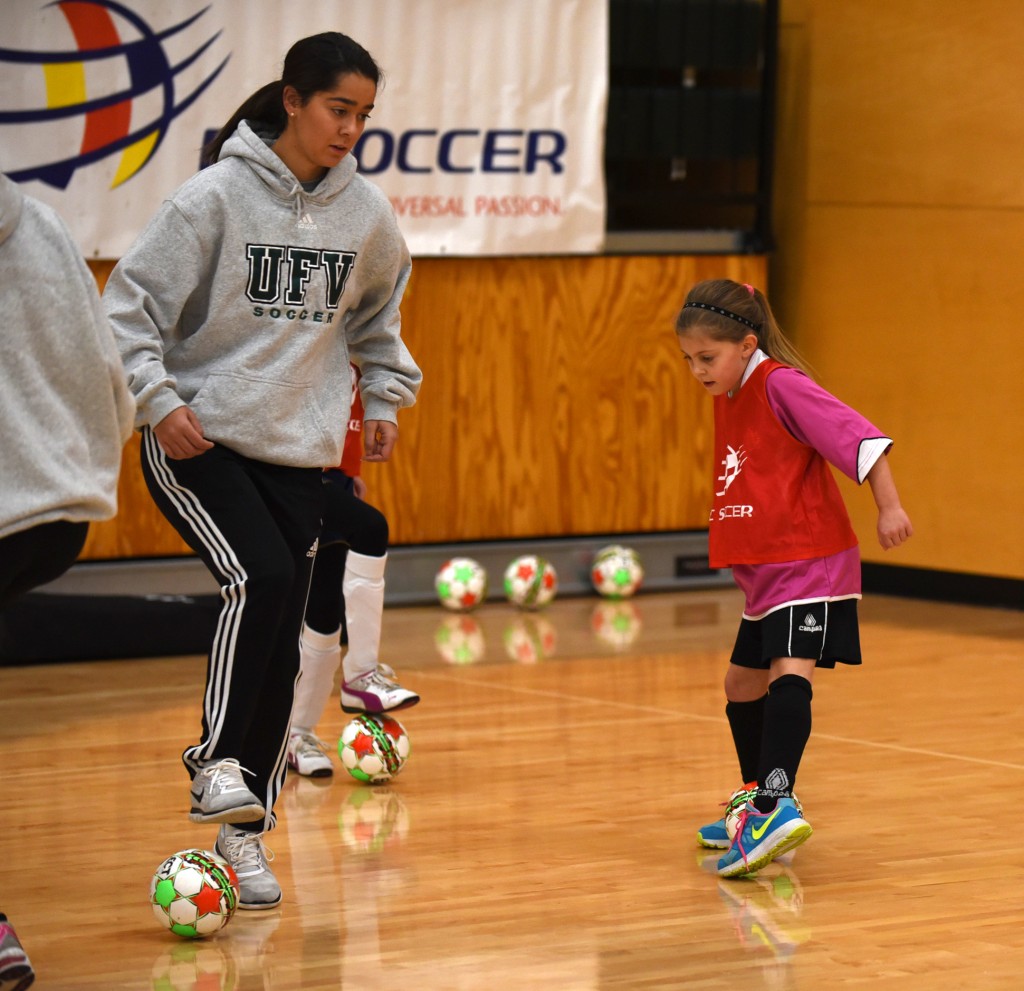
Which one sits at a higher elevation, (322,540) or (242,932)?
(322,540)

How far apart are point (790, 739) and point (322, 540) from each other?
56.5 inches

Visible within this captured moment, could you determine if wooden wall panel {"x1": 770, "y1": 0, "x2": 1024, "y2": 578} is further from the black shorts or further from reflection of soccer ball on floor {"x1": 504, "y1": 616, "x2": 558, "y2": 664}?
the black shorts

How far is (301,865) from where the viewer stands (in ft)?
12.4

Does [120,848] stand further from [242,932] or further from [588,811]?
[588,811]

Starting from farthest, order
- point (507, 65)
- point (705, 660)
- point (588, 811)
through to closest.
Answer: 1. point (507, 65)
2. point (705, 660)
3. point (588, 811)

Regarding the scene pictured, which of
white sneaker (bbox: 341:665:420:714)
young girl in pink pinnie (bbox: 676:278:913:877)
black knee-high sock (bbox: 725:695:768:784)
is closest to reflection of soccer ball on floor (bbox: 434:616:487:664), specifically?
white sneaker (bbox: 341:665:420:714)

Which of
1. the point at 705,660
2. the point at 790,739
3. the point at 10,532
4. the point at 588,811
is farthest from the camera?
the point at 705,660

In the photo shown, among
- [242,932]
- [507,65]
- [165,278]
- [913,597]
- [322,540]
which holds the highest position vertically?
[507,65]

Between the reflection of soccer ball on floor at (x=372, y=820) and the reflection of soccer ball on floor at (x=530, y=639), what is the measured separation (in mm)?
1935

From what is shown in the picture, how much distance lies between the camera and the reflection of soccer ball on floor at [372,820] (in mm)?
3994

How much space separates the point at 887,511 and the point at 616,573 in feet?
13.5

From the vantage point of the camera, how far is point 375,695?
15.8ft

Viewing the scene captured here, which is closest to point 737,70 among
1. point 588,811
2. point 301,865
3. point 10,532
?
point 588,811

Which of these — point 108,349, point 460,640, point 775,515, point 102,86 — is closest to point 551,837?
point 775,515
